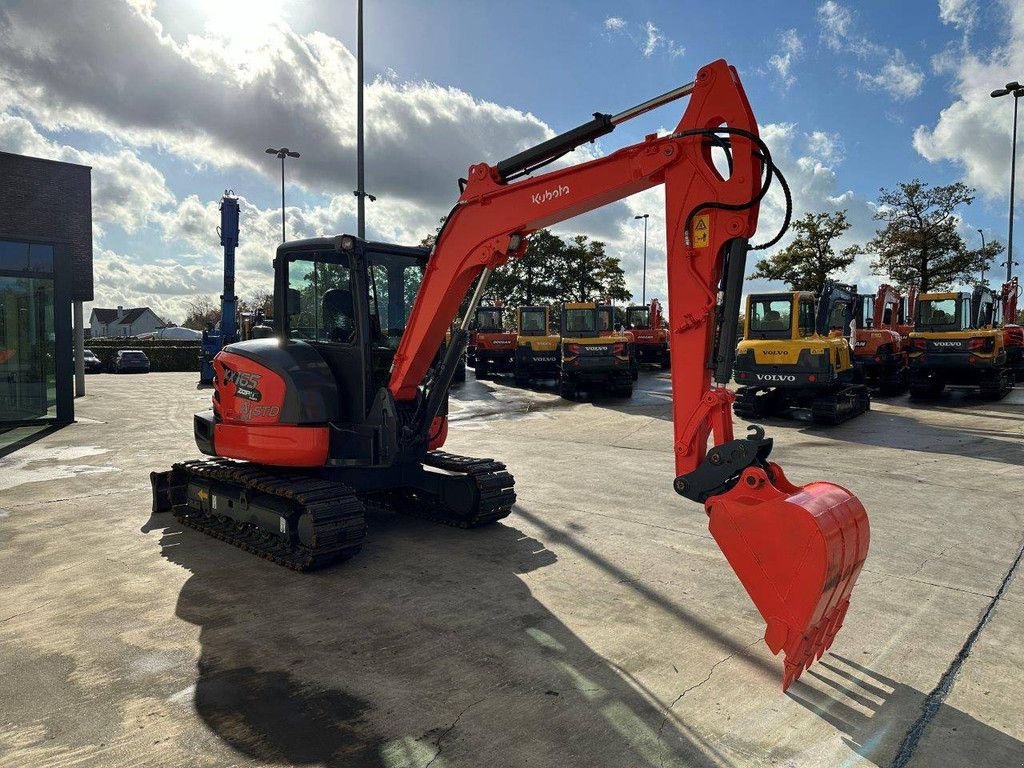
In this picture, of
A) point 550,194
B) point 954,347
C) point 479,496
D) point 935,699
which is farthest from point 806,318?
point 935,699

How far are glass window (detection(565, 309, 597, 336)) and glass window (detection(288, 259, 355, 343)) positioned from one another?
50.2 ft

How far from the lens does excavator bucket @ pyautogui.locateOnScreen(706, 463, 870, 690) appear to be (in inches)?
147

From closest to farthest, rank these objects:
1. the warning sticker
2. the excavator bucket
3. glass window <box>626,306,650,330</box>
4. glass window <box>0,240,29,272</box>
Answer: the excavator bucket
the warning sticker
glass window <box>0,240,29,272</box>
glass window <box>626,306,650,330</box>

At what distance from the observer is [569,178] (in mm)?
5086

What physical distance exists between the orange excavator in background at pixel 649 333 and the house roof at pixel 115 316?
9998 cm

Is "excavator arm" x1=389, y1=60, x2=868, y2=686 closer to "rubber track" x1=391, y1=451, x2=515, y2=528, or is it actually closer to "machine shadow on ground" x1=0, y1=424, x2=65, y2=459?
"rubber track" x1=391, y1=451, x2=515, y2=528

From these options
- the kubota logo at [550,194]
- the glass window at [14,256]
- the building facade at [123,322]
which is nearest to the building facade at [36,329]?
the glass window at [14,256]

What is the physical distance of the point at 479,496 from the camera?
22.8 feet

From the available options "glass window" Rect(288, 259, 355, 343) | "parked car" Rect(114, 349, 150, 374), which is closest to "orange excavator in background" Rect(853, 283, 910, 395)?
"glass window" Rect(288, 259, 355, 343)

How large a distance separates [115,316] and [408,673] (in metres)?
125

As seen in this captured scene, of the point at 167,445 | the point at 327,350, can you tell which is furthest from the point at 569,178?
the point at 167,445

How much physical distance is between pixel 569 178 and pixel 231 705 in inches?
156

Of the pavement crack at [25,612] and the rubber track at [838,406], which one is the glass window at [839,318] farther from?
the pavement crack at [25,612]

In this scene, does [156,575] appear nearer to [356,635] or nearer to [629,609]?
[356,635]
